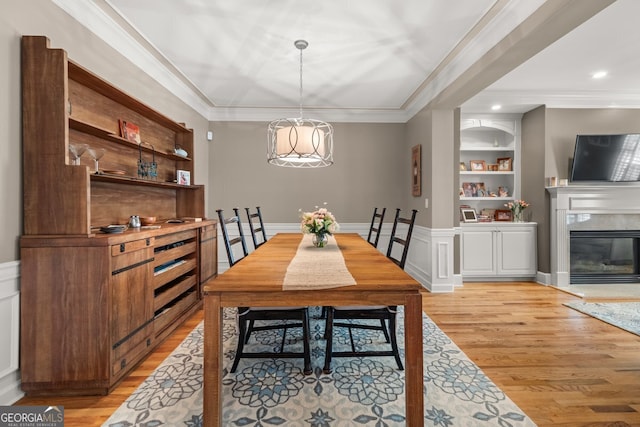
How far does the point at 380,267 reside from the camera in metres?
1.78

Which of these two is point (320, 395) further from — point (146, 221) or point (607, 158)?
point (607, 158)

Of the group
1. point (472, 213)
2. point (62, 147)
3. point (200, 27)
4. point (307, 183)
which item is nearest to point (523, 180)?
point (472, 213)

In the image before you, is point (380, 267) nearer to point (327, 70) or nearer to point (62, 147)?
point (62, 147)

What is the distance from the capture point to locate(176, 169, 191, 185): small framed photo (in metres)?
3.51

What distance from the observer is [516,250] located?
4.54 meters

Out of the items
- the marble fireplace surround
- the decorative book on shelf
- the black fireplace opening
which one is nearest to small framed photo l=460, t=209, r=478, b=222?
the marble fireplace surround

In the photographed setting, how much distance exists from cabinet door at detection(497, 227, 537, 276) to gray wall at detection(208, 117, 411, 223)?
60.7 inches

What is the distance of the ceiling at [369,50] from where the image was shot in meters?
2.40

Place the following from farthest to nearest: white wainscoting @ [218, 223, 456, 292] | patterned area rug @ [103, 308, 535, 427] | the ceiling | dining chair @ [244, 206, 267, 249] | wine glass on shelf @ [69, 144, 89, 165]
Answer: white wainscoting @ [218, 223, 456, 292], dining chair @ [244, 206, 267, 249], the ceiling, wine glass on shelf @ [69, 144, 89, 165], patterned area rug @ [103, 308, 535, 427]

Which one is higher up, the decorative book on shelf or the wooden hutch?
the decorative book on shelf

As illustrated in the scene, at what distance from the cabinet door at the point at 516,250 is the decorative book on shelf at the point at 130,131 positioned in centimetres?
468

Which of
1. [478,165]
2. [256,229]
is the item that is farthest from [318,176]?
[478,165]

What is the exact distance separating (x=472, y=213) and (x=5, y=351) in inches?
200

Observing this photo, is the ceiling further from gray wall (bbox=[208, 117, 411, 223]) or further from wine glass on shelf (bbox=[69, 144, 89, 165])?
wine glass on shelf (bbox=[69, 144, 89, 165])
